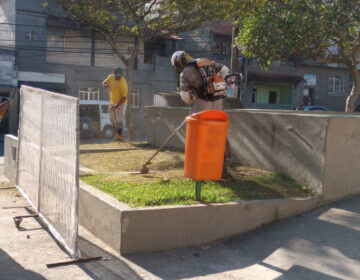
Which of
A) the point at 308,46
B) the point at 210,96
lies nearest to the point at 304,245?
the point at 210,96

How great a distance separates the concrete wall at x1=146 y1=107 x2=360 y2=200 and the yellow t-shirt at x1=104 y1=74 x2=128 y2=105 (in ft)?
14.5

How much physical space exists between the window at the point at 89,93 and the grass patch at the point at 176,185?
19.4 m

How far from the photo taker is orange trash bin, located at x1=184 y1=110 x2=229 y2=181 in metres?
4.75

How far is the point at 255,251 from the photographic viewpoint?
470 centimetres

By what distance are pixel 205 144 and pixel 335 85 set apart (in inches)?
1386

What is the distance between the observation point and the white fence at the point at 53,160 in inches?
157

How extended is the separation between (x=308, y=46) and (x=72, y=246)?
23.4 feet

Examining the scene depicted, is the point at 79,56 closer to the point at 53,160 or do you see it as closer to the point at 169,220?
the point at 53,160

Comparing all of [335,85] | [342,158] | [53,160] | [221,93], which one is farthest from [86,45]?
[53,160]

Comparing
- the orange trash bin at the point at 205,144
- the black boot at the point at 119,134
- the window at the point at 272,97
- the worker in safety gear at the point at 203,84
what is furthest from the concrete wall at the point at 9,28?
the orange trash bin at the point at 205,144

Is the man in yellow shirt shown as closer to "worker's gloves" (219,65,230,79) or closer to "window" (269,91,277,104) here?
"worker's gloves" (219,65,230,79)

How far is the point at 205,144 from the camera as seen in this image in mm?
4766

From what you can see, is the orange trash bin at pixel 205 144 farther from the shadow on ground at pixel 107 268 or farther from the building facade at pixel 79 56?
the building facade at pixel 79 56

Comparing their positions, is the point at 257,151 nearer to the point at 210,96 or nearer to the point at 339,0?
the point at 210,96
